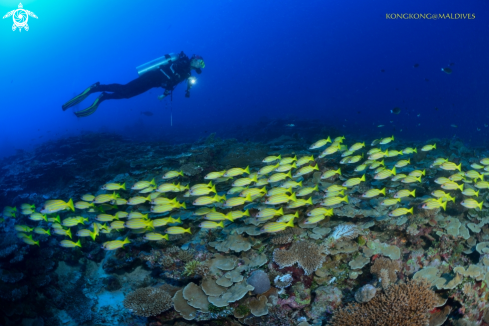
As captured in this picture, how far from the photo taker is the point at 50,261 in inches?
274

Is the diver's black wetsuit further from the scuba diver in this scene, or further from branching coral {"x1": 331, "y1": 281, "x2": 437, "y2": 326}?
branching coral {"x1": 331, "y1": 281, "x2": 437, "y2": 326}

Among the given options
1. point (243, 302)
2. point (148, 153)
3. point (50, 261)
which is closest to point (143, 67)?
point (148, 153)

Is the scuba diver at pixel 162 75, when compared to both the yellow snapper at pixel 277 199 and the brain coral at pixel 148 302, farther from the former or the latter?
the brain coral at pixel 148 302

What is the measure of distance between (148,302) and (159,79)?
1259 cm

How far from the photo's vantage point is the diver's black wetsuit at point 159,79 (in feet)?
43.9

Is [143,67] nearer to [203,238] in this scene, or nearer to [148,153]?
[148,153]

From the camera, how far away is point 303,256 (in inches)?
177

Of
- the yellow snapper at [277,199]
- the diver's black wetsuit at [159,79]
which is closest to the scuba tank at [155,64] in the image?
the diver's black wetsuit at [159,79]

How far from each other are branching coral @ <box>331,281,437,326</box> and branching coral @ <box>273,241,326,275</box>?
0.83 metres

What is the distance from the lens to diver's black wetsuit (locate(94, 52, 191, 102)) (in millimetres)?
13383

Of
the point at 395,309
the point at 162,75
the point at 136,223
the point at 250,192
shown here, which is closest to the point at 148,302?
the point at 136,223

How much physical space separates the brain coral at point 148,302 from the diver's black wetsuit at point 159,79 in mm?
11612

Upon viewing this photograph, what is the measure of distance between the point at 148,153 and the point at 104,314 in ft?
28.6

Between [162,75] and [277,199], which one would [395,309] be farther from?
[162,75]
